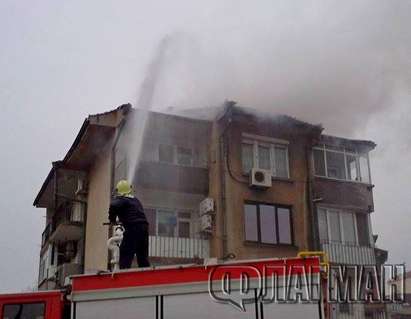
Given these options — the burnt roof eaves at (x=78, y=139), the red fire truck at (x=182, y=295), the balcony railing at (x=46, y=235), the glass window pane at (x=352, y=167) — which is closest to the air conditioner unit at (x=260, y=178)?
the glass window pane at (x=352, y=167)

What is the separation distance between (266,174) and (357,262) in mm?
4885

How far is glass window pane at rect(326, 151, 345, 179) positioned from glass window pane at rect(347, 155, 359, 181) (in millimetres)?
262

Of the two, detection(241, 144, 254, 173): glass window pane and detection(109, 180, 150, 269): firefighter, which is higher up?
detection(241, 144, 254, 173): glass window pane

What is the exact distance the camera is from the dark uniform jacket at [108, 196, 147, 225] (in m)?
8.73

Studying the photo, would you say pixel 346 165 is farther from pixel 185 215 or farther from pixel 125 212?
pixel 125 212

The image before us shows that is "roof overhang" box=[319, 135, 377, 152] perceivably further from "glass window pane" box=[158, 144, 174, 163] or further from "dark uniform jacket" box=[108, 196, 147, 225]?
"dark uniform jacket" box=[108, 196, 147, 225]

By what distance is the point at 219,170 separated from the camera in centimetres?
2008

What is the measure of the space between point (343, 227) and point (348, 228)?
265mm

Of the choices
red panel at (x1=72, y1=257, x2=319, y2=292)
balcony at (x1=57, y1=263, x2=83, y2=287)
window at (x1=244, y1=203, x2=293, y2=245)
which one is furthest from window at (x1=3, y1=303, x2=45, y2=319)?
balcony at (x1=57, y1=263, x2=83, y2=287)

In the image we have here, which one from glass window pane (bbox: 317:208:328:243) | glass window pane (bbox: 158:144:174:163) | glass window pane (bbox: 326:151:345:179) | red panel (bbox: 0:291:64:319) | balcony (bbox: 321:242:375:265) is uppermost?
glass window pane (bbox: 326:151:345:179)

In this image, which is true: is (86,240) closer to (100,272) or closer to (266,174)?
(266,174)

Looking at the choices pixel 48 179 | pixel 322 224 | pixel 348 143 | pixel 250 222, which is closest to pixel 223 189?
pixel 250 222

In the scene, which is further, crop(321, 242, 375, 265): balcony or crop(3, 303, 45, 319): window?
crop(321, 242, 375, 265): balcony

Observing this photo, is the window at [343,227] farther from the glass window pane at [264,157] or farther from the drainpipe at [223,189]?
the drainpipe at [223,189]
